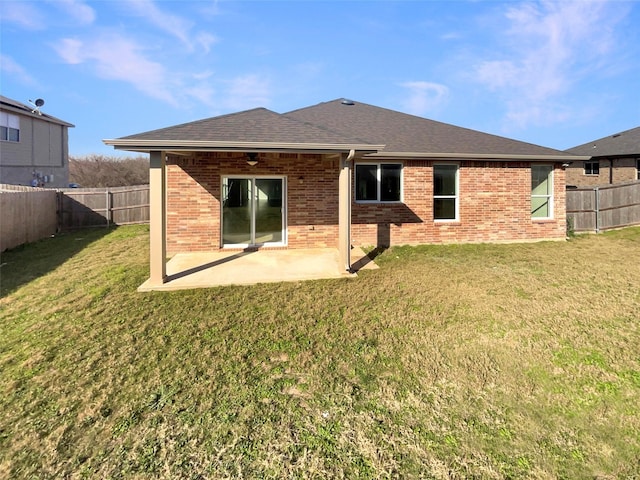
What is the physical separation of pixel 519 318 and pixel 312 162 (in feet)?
22.9

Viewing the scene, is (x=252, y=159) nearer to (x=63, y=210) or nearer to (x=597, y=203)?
(x=63, y=210)

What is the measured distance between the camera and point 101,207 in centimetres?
1527

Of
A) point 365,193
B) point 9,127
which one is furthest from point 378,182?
point 9,127

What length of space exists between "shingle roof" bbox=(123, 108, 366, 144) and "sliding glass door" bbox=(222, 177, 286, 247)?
6.17ft

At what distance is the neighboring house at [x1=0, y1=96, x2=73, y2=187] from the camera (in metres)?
20.3

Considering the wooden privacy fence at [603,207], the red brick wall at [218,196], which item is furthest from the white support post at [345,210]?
the wooden privacy fence at [603,207]

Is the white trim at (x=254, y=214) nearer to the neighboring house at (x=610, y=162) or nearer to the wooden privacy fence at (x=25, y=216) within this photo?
the wooden privacy fence at (x=25, y=216)

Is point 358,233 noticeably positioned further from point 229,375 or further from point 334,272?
point 229,375

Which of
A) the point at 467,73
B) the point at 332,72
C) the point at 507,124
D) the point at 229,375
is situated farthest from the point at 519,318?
the point at 507,124

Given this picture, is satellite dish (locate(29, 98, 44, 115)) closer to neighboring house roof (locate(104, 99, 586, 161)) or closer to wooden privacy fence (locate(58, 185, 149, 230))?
wooden privacy fence (locate(58, 185, 149, 230))

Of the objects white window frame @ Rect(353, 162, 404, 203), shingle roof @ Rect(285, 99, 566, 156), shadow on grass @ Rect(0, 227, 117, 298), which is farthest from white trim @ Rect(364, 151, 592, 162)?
shadow on grass @ Rect(0, 227, 117, 298)

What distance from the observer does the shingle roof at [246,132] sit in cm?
707

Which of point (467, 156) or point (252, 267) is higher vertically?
point (467, 156)

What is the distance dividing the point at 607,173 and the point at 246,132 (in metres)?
26.4
